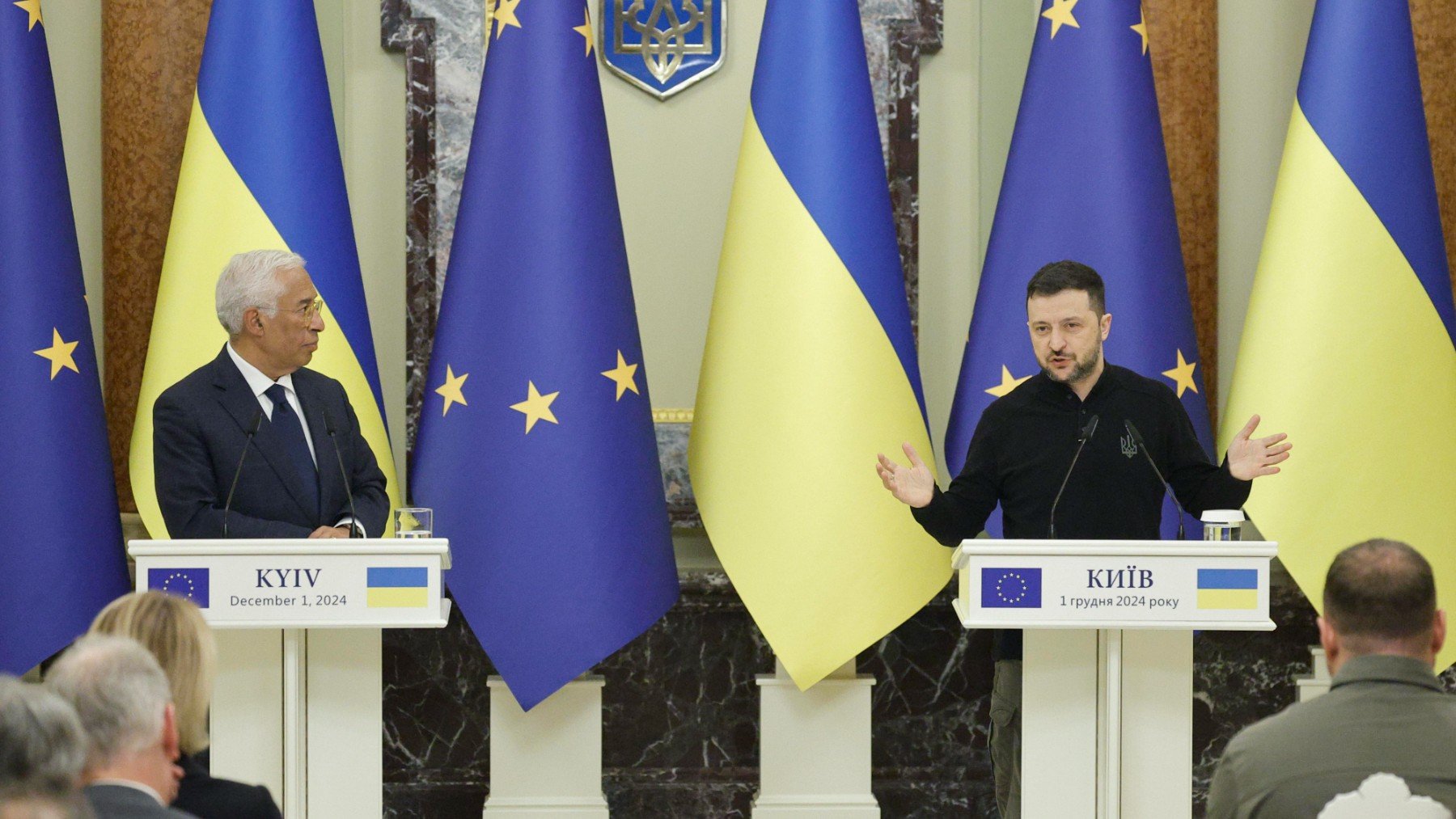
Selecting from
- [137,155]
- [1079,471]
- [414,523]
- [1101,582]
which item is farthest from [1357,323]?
[137,155]

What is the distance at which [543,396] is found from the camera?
422 centimetres

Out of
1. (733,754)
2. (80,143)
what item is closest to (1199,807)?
(733,754)

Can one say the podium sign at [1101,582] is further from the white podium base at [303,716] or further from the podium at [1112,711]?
the white podium base at [303,716]

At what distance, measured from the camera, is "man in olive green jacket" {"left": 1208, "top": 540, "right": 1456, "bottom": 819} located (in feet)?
6.45

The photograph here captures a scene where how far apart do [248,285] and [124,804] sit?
1.86 metres

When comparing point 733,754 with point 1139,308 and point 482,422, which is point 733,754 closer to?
point 482,422

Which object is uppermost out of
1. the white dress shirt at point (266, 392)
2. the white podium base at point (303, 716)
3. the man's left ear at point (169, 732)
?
the white dress shirt at point (266, 392)

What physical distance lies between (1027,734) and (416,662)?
2063mm

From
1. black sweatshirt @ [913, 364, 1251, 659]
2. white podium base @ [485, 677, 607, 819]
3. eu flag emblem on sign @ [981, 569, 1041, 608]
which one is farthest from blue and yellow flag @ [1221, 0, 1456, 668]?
white podium base @ [485, 677, 607, 819]

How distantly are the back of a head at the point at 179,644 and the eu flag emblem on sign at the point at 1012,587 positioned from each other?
4.93 ft

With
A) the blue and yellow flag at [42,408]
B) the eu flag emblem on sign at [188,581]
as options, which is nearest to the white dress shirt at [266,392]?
the eu flag emblem on sign at [188,581]

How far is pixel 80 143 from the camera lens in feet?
16.1

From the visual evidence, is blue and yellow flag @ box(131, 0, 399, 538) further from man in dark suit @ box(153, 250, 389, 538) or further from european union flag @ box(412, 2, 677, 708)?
man in dark suit @ box(153, 250, 389, 538)

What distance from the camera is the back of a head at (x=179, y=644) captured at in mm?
2072
